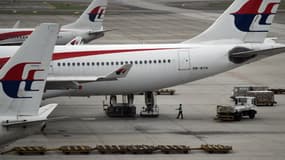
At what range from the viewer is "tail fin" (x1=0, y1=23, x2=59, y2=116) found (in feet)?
86.4

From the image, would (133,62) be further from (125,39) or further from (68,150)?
(125,39)

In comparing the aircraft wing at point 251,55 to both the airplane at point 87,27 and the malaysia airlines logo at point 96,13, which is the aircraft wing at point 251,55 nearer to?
the airplane at point 87,27

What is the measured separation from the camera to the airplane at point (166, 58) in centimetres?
4397

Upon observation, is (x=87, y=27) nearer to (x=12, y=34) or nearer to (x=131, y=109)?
(x=12, y=34)

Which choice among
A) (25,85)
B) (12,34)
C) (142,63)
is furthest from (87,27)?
(25,85)

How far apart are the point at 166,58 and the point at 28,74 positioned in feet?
61.2

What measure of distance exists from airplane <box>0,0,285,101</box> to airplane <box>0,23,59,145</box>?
15763 mm

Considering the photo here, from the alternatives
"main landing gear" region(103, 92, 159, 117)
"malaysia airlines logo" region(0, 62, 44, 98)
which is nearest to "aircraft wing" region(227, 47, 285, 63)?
"main landing gear" region(103, 92, 159, 117)

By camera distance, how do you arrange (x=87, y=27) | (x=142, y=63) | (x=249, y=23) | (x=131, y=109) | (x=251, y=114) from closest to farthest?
(x=251, y=114)
(x=142, y=63)
(x=131, y=109)
(x=249, y=23)
(x=87, y=27)

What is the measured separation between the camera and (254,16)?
1825 inches

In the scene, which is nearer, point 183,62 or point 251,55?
point 183,62

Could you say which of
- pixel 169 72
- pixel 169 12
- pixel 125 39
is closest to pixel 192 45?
pixel 169 72

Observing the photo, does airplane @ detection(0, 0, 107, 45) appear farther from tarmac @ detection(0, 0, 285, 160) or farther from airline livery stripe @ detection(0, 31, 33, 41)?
tarmac @ detection(0, 0, 285, 160)

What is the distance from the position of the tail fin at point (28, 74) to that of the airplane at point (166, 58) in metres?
15.8
